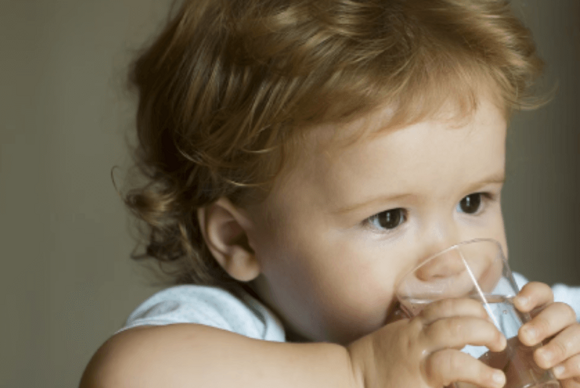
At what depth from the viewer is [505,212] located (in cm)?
203

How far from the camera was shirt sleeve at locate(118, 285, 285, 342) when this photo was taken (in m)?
1.04

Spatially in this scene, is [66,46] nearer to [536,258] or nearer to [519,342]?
[536,258]

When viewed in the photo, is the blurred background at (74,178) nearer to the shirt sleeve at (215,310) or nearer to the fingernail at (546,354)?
the shirt sleeve at (215,310)

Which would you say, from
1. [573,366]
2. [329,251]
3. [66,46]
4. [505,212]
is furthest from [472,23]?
[66,46]

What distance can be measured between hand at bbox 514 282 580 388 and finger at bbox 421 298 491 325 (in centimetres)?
5

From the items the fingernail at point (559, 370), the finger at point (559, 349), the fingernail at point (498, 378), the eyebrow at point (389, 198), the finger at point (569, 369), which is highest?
the eyebrow at point (389, 198)

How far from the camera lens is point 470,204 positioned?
1.03 m

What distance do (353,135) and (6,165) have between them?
1325mm

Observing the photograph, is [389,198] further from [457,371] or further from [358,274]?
[457,371]

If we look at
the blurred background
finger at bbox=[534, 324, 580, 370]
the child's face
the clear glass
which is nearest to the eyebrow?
the child's face

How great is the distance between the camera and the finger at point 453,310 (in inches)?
30.4

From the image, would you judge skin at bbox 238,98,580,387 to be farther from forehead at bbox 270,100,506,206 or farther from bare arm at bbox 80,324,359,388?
bare arm at bbox 80,324,359,388

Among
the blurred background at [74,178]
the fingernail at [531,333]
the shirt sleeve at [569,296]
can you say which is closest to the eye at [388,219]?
the fingernail at [531,333]

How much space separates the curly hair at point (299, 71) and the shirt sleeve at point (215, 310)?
0.13 meters
